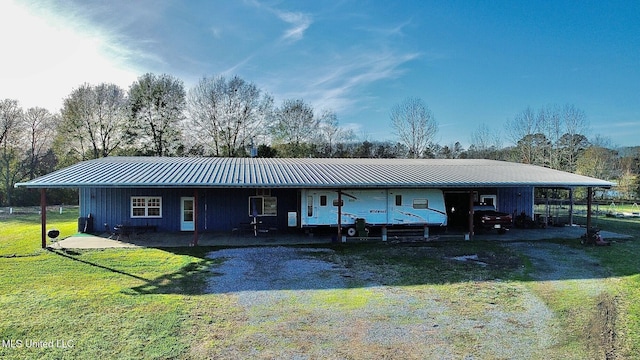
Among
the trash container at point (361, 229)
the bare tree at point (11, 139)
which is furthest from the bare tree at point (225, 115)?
the trash container at point (361, 229)

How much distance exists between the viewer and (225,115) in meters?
37.3

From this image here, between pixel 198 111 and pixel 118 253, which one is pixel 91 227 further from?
pixel 198 111

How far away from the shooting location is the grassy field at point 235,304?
571cm

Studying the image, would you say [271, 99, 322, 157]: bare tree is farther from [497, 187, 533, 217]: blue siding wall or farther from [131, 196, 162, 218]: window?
[497, 187, 533, 217]: blue siding wall

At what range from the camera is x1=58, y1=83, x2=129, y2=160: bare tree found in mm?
34812

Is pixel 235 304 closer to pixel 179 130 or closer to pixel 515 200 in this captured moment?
pixel 515 200

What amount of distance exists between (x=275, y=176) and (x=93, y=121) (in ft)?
92.1

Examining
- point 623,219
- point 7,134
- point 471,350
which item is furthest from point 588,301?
point 7,134

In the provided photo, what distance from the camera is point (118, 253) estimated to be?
12750mm

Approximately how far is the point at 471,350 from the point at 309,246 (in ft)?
29.1

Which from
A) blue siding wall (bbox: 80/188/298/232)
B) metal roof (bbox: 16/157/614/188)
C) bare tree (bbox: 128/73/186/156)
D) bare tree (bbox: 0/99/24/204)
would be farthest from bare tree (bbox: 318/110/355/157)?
bare tree (bbox: 0/99/24/204)

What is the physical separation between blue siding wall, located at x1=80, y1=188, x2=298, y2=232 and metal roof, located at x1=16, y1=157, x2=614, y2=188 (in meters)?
1.15

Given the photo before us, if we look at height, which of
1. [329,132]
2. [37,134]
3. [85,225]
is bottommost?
[85,225]

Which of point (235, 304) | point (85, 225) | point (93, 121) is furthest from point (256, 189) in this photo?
point (93, 121)
